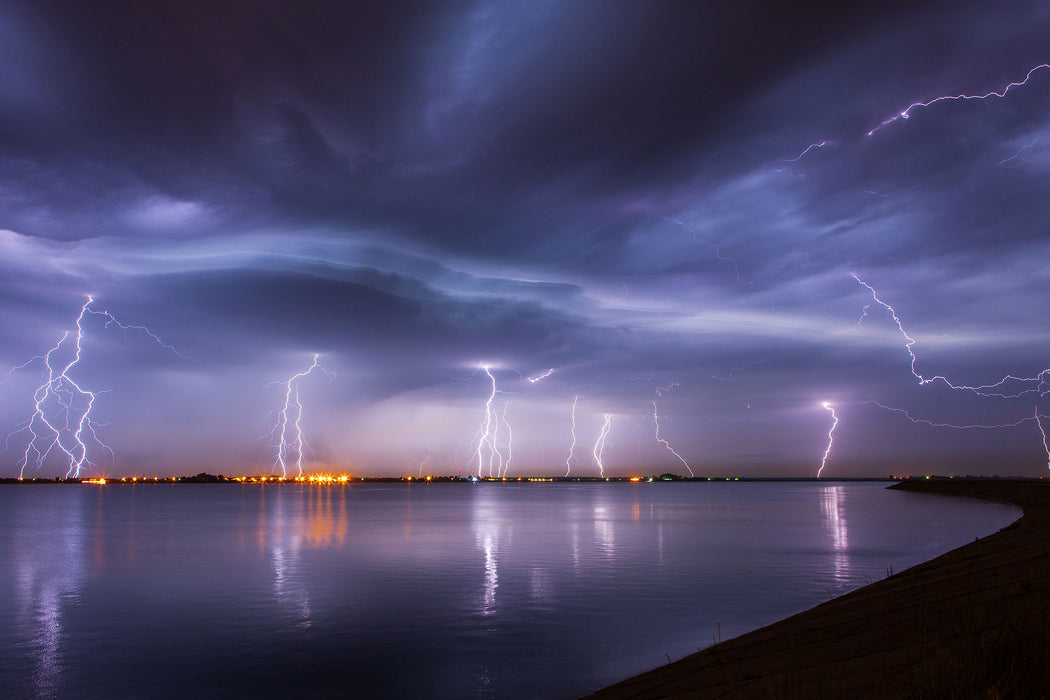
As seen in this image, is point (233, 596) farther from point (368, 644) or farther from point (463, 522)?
point (463, 522)

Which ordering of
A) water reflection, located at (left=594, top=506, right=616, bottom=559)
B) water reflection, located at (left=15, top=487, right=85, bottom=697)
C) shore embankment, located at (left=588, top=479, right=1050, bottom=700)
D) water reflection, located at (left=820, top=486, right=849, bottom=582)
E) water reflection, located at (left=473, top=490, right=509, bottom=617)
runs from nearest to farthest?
shore embankment, located at (left=588, top=479, right=1050, bottom=700) → water reflection, located at (left=15, top=487, right=85, bottom=697) → water reflection, located at (left=473, top=490, right=509, bottom=617) → water reflection, located at (left=820, top=486, right=849, bottom=582) → water reflection, located at (left=594, top=506, right=616, bottom=559)

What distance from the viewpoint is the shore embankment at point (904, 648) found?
6.05 metres

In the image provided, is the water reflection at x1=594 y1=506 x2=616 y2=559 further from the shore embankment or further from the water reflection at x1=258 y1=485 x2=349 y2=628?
the shore embankment

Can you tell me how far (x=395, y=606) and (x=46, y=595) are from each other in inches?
432

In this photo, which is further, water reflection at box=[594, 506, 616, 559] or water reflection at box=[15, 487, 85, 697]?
water reflection at box=[594, 506, 616, 559]

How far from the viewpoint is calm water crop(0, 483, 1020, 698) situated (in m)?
12.4

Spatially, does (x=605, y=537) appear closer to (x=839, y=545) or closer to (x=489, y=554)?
(x=489, y=554)

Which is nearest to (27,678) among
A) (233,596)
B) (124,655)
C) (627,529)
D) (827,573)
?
(124,655)

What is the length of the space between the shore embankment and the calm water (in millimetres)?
2113

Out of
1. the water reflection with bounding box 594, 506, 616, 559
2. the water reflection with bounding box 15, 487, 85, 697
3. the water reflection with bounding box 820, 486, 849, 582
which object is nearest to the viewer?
the water reflection with bounding box 15, 487, 85, 697

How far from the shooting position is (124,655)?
13.8 m

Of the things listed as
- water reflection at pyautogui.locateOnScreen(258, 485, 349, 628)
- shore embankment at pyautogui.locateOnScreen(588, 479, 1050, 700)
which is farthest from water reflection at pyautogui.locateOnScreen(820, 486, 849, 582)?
water reflection at pyautogui.locateOnScreen(258, 485, 349, 628)

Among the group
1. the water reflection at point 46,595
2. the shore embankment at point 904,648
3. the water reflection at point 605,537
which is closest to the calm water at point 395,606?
the water reflection at point 46,595

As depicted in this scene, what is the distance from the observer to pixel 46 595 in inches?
823
